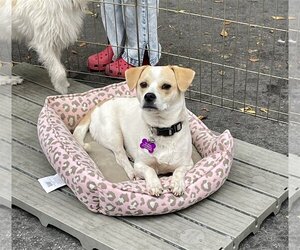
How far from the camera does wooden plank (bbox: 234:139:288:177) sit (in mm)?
3582

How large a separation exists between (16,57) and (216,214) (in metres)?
2.69

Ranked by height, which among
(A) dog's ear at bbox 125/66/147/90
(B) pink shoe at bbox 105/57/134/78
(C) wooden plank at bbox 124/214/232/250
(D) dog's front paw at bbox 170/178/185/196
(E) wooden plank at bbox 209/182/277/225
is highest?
(A) dog's ear at bbox 125/66/147/90

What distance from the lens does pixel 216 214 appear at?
322 centimetres

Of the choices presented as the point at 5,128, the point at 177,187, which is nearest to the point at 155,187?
the point at 177,187

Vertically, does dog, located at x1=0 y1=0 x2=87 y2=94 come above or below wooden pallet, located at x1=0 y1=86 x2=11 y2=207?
above

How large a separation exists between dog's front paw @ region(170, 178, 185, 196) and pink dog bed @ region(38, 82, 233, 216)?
0.07 ft

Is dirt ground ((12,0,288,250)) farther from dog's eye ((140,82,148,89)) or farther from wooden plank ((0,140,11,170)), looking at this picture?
dog's eye ((140,82,148,89))

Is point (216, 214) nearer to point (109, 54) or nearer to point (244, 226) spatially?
point (244, 226)

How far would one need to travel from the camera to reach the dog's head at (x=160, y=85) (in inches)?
123

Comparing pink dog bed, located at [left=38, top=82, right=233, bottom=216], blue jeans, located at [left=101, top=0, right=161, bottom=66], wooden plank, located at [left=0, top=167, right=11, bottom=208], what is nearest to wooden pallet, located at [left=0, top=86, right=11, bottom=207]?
wooden plank, located at [left=0, top=167, right=11, bottom=208]

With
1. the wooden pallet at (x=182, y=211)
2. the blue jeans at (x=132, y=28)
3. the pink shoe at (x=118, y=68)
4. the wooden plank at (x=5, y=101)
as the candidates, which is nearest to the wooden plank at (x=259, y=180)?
the wooden pallet at (x=182, y=211)

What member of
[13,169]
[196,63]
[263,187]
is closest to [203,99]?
[196,63]

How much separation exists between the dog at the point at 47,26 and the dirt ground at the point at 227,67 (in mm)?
415

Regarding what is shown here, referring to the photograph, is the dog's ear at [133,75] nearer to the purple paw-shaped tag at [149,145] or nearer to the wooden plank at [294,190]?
the purple paw-shaped tag at [149,145]
